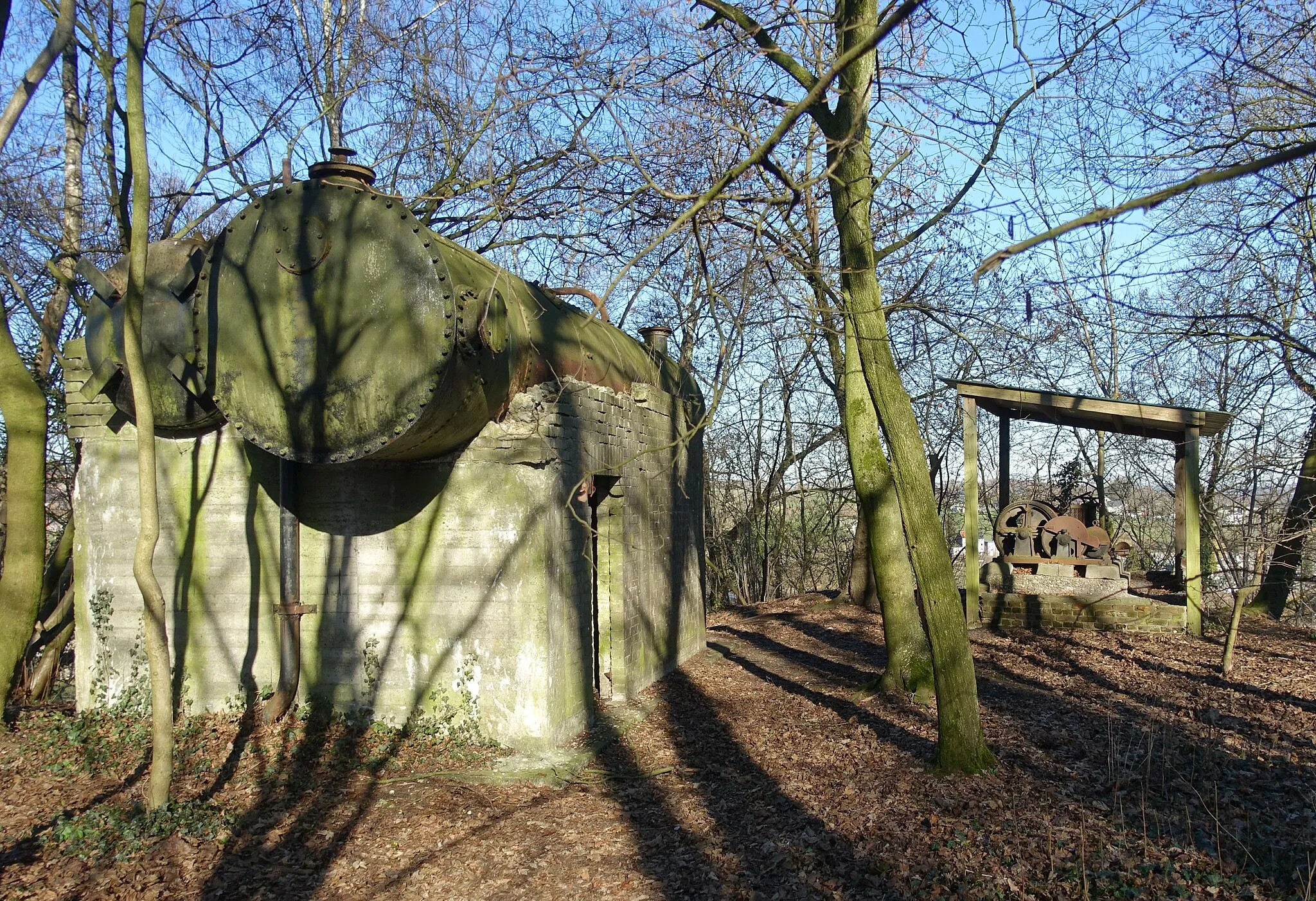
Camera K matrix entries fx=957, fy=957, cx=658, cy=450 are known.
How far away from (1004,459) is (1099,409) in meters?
2.11

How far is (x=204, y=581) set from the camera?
293 inches

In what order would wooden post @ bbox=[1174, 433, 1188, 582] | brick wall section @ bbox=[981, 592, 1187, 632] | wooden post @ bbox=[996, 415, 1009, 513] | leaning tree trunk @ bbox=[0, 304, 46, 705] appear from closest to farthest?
leaning tree trunk @ bbox=[0, 304, 46, 705], brick wall section @ bbox=[981, 592, 1187, 632], wooden post @ bbox=[1174, 433, 1188, 582], wooden post @ bbox=[996, 415, 1009, 513]

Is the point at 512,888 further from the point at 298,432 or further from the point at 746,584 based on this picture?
the point at 746,584

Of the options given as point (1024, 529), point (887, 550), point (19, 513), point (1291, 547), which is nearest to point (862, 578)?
point (1024, 529)

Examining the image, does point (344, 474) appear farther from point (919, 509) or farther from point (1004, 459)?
point (1004, 459)

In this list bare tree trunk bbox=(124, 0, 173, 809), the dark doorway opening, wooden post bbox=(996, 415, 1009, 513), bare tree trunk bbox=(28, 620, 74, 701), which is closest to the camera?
bare tree trunk bbox=(124, 0, 173, 809)

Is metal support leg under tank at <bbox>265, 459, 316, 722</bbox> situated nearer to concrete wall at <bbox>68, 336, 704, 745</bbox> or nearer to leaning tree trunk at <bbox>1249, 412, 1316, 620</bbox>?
concrete wall at <bbox>68, 336, 704, 745</bbox>

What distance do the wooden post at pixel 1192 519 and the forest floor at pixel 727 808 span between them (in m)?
2.61

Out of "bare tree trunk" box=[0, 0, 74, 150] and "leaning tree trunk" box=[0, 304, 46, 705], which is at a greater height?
"bare tree trunk" box=[0, 0, 74, 150]

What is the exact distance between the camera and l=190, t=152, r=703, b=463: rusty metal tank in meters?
6.14

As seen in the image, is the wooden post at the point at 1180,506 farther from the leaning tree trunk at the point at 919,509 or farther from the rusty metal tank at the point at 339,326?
the rusty metal tank at the point at 339,326

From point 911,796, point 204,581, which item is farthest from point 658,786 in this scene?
point 204,581

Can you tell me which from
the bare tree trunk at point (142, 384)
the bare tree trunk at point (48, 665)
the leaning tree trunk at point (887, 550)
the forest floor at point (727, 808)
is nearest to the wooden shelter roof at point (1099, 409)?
the leaning tree trunk at point (887, 550)

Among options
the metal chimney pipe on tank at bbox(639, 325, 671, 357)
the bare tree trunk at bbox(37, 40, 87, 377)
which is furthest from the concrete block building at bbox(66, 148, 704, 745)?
the bare tree trunk at bbox(37, 40, 87, 377)
